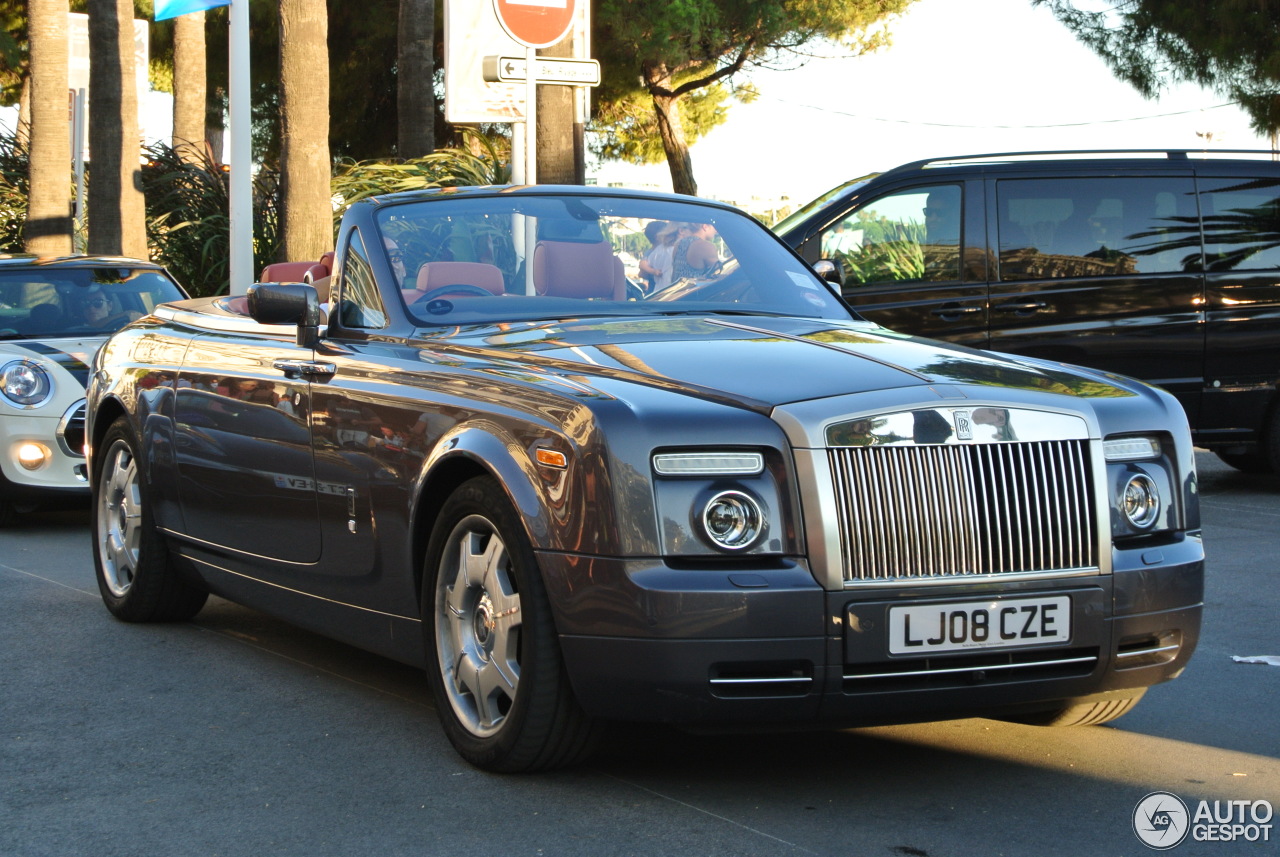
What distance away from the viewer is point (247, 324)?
6.11m

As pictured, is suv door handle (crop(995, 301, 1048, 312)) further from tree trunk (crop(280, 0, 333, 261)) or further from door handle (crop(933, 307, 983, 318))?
tree trunk (crop(280, 0, 333, 261))

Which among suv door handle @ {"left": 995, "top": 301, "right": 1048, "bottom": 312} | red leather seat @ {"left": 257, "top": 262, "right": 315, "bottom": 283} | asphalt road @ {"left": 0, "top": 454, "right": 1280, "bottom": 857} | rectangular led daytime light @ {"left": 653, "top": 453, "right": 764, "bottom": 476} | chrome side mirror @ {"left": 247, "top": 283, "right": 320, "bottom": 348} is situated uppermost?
red leather seat @ {"left": 257, "top": 262, "right": 315, "bottom": 283}

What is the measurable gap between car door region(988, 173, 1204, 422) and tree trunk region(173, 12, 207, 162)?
56.8ft

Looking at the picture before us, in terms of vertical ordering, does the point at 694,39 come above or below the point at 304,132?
above

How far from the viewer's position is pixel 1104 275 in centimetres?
1046

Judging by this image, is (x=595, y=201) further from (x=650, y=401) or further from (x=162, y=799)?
(x=162, y=799)

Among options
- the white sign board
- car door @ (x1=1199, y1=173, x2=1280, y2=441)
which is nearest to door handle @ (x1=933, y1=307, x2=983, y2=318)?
car door @ (x1=1199, y1=173, x2=1280, y2=441)

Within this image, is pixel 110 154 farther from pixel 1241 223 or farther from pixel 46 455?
pixel 1241 223

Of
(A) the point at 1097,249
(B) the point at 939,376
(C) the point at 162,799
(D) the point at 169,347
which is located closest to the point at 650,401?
(B) the point at 939,376

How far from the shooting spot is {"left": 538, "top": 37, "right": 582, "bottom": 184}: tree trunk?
12.8 metres

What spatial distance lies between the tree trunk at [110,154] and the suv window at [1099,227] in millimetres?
11429

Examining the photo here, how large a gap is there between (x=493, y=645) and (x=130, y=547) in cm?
289

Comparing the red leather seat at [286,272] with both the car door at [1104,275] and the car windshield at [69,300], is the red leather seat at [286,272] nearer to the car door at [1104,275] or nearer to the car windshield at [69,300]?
the car windshield at [69,300]

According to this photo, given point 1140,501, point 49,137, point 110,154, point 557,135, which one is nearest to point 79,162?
point 49,137
